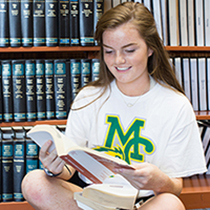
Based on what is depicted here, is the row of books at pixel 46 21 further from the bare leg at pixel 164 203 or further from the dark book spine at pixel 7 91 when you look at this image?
the bare leg at pixel 164 203

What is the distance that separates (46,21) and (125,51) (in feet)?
1.72

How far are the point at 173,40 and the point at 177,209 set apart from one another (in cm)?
85

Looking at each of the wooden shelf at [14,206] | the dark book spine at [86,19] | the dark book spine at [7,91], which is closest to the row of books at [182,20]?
the dark book spine at [86,19]

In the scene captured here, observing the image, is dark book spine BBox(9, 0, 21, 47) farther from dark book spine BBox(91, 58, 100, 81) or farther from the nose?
the nose

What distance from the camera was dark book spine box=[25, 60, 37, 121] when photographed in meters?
1.31

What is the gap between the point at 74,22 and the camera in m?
1.29

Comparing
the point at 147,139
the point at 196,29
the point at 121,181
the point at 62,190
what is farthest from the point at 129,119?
the point at 196,29

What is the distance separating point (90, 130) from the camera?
108 centimetres

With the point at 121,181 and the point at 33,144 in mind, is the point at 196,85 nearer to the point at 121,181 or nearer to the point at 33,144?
the point at 121,181

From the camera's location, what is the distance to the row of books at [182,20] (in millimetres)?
1354

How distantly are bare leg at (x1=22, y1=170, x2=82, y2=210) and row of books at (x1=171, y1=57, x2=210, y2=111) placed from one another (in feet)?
2.69

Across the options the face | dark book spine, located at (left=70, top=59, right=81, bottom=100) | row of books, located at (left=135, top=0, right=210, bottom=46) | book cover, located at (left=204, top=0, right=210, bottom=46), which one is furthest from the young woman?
book cover, located at (left=204, top=0, right=210, bottom=46)

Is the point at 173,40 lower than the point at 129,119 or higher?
higher

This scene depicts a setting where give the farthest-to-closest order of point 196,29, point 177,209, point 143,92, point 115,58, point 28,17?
point 196,29 → point 28,17 → point 143,92 → point 115,58 → point 177,209
